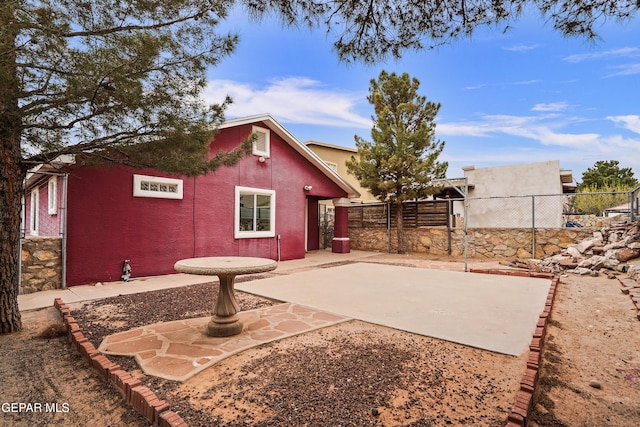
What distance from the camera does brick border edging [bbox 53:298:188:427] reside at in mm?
2100

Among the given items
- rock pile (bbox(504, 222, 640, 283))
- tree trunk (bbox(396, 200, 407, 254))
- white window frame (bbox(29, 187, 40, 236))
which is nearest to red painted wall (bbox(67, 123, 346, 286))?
white window frame (bbox(29, 187, 40, 236))

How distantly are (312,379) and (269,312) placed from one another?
221 cm

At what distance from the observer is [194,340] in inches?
144

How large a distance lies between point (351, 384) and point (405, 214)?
12.1m

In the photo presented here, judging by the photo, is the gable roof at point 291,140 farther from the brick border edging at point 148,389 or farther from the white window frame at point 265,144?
the brick border edging at point 148,389

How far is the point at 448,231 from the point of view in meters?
13.0

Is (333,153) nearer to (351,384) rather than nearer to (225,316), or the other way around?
(225,316)

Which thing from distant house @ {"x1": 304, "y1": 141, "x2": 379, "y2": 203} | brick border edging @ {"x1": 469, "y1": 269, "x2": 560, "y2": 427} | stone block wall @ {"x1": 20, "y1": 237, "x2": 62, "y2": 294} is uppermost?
distant house @ {"x1": 304, "y1": 141, "x2": 379, "y2": 203}

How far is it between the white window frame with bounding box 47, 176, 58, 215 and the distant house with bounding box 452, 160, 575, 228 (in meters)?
14.9

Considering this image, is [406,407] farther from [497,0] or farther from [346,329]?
[497,0]

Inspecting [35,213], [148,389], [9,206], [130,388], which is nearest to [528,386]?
[148,389]

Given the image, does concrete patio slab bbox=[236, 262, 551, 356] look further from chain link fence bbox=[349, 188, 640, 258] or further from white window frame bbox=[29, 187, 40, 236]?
white window frame bbox=[29, 187, 40, 236]

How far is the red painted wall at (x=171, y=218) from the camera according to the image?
6.85 metres

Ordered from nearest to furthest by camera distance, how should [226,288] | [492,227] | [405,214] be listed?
[226,288], [492,227], [405,214]
